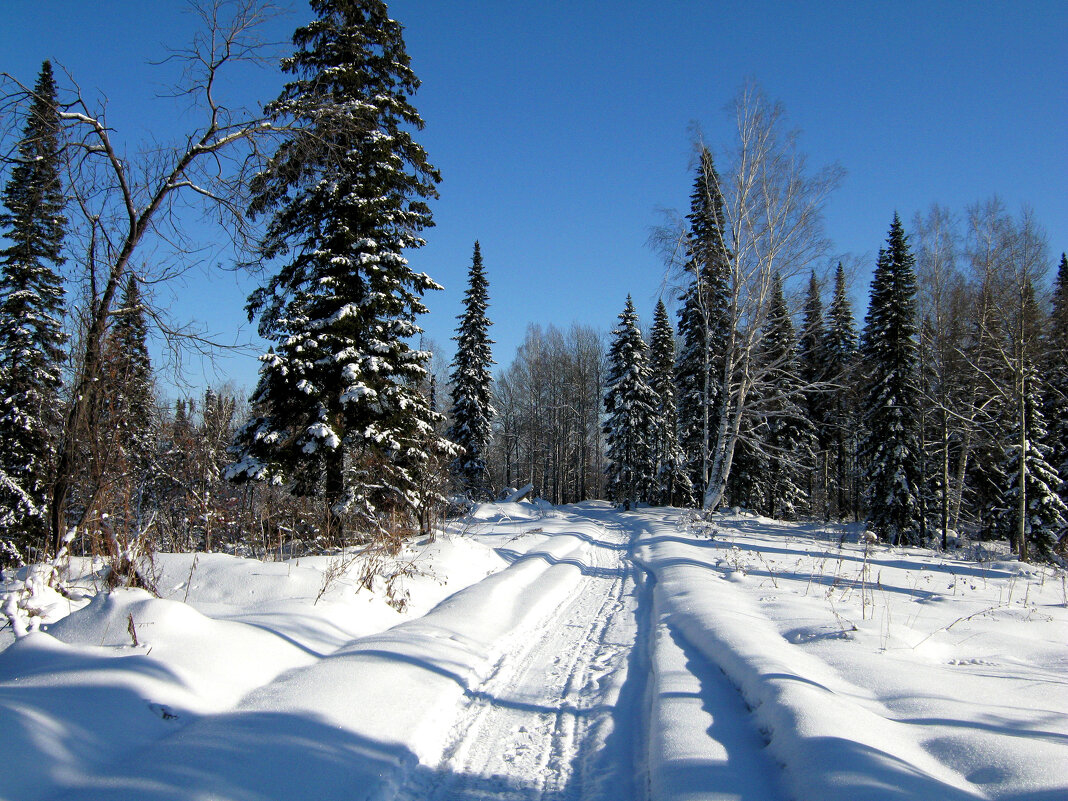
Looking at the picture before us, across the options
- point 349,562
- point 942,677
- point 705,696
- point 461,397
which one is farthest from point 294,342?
point 461,397

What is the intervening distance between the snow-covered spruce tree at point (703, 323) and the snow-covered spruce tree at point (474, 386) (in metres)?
11.0

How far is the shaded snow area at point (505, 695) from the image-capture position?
287 centimetres

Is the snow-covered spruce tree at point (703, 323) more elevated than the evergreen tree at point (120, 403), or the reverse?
the snow-covered spruce tree at point (703, 323)

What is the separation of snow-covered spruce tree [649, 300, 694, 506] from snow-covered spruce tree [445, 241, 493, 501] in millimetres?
10443

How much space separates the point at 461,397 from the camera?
102ft

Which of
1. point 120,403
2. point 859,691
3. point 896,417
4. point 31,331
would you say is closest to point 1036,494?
point 896,417

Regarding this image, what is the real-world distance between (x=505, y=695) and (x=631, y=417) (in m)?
29.0

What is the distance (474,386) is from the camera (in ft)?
102

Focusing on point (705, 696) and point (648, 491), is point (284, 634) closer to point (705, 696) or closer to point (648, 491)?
point (705, 696)

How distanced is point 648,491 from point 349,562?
27956mm

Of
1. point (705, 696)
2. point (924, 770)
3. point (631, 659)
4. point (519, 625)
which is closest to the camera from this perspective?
point (924, 770)

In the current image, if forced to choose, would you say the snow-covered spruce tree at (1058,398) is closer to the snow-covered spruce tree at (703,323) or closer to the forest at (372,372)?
the forest at (372,372)

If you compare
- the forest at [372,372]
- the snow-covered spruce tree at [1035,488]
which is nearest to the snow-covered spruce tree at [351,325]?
the forest at [372,372]

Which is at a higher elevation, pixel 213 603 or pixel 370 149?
Answer: pixel 370 149
